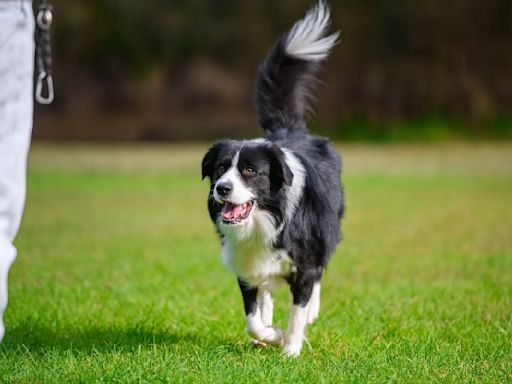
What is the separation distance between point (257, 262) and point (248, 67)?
2488cm

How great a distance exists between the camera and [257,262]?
17.4 feet

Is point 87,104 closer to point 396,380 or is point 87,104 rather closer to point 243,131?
point 243,131

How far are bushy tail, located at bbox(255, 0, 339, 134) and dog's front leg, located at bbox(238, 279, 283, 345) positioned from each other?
1631mm

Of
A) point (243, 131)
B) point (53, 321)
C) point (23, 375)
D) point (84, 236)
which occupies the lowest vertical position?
point (243, 131)

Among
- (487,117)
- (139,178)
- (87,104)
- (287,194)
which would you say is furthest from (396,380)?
(87,104)

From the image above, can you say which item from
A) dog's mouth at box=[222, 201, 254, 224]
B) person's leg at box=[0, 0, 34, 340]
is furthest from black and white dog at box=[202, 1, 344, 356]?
person's leg at box=[0, 0, 34, 340]

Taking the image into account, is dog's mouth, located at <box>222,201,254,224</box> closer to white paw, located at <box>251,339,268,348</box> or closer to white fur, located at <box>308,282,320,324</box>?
white paw, located at <box>251,339,268,348</box>

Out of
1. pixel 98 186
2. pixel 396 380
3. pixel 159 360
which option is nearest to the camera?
pixel 396 380

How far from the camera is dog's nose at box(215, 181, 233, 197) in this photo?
4.95 meters

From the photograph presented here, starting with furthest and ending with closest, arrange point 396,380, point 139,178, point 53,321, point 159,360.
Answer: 1. point 139,178
2. point 53,321
3. point 159,360
4. point 396,380

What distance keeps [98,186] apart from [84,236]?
684 cm


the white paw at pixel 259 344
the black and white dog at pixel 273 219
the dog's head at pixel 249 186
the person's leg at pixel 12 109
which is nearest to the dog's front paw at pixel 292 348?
the black and white dog at pixel 273 219

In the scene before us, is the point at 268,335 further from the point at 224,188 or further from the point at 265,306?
the point at 224,188

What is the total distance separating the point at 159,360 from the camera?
4941mm
